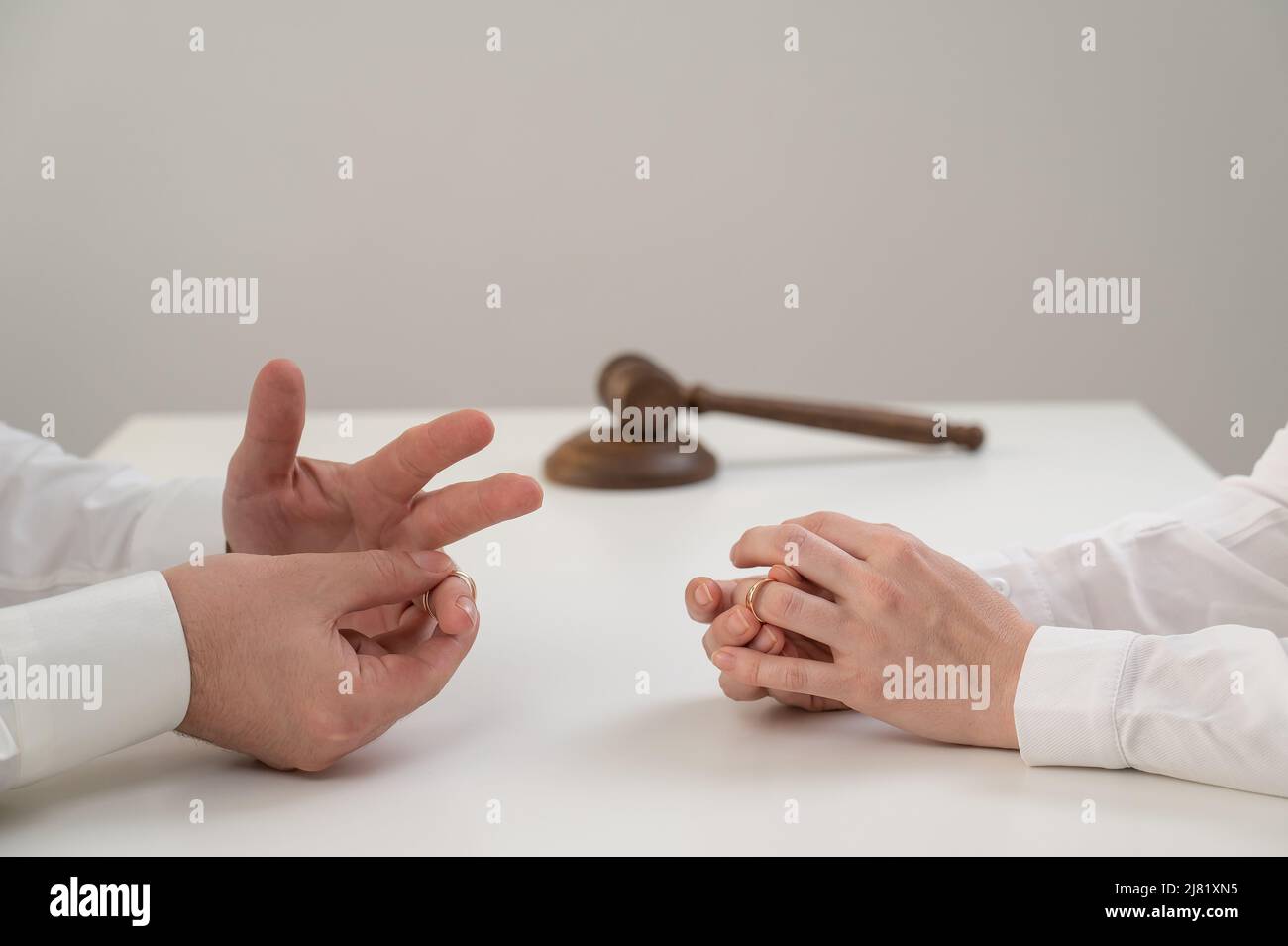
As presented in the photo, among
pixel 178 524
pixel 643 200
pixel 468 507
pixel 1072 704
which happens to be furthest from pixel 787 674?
pixel 643 200

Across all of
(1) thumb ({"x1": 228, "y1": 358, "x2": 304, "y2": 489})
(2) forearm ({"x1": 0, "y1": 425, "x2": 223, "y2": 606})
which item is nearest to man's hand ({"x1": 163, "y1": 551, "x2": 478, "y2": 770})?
(1) thumb ({"x1": 228, "y1": 358, "x2": 304, "y2": 489})

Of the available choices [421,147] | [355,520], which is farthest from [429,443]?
[421,147]

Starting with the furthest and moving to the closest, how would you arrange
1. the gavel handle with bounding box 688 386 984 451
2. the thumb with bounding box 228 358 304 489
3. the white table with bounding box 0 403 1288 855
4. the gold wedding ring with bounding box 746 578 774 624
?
the gavel handle with bounding box 688 386 984 451
the thumb with bounding box 228 358 304 489
the gold wedding ring with bounding box 746 578 774 624
the white table with bounding box 0 403 1288 855

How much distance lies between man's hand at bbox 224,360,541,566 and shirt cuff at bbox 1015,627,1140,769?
17.5 inches

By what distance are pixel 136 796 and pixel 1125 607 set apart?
3.06 feet

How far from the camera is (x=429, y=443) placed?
124cm

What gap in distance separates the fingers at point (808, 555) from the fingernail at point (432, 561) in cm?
27

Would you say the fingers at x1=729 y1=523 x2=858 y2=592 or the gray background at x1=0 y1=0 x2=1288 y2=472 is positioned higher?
the gray background at x1=0 y1=0 x2=1288 y2=472

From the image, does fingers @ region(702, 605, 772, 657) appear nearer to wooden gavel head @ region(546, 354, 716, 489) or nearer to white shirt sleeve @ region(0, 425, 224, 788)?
white shirt sleeve @ region(0, 425, 224, 788)

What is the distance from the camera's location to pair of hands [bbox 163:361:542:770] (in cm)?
102

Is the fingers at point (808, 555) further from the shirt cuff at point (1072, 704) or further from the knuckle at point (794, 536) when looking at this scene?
the shirt cuff at point (1072, 704)

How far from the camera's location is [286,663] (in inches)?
40.2
